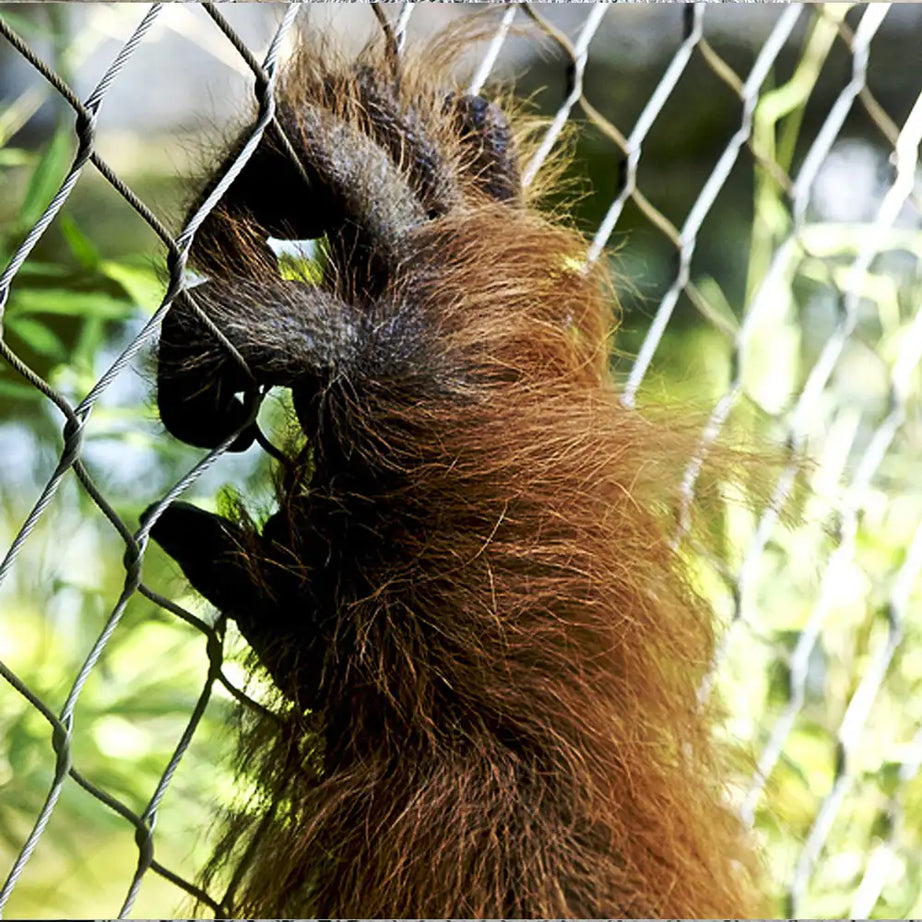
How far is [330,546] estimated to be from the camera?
579 mm

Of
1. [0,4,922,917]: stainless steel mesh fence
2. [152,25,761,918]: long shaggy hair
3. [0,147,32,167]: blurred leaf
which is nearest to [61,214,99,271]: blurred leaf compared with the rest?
[0,4,922,917]: stainless steel mesh fence

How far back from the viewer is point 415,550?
1.90 ft

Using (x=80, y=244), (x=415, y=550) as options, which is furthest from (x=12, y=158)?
Result: (x=415, y=550)

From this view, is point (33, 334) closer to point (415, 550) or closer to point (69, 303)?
point (69, 303)

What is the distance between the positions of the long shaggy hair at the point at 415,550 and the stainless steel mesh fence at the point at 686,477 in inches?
1.8

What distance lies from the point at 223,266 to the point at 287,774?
0.26 m

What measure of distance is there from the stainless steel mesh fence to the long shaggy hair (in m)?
0.04

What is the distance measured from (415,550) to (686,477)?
163 mm

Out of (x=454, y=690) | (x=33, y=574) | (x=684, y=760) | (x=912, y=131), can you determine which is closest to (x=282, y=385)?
(x=454, y=690)

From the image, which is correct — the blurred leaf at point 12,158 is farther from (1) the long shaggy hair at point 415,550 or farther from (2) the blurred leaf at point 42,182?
(1) the long shaggy hair at point 415,550

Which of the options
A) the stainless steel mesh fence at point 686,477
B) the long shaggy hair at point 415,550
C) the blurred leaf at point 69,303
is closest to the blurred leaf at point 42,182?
the stainless steel mesh fence at point 686,477

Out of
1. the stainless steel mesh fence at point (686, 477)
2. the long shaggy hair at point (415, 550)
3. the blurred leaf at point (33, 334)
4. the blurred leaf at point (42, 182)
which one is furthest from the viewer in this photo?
the blurred leaf at point (33, 334)

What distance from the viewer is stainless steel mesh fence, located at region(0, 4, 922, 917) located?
28.1 inches

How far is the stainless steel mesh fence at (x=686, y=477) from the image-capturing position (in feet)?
2.34
